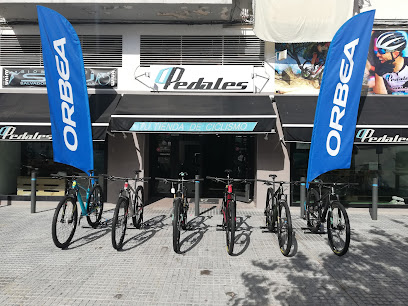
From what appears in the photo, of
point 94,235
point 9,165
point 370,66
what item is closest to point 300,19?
point 370,66

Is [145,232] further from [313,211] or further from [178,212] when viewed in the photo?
[313,211]

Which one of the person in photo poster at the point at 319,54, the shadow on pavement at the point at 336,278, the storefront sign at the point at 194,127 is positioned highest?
the person in photo poster at the point at 319,54

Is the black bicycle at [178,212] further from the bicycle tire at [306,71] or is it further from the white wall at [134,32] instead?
the bicycle tire at [306,71]

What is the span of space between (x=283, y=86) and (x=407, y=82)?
12.1ft

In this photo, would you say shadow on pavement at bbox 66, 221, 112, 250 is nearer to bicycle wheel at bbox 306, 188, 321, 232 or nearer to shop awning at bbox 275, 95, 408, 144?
bicycle wheel at bbox 306, 188, 321, 232

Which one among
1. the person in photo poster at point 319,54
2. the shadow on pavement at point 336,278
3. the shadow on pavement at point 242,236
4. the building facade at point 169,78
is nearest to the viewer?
the shadow on pavement at point 336,278

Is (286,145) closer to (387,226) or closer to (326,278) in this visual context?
(387,226)

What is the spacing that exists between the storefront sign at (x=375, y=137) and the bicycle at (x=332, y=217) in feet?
7.46

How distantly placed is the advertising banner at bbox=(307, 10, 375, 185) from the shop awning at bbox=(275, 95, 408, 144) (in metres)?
0.61

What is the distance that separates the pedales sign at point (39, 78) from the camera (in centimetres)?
891

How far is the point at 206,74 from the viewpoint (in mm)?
8977

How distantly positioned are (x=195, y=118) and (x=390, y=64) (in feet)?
20.4

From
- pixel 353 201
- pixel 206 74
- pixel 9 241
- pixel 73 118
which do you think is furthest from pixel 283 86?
pixel 9 241

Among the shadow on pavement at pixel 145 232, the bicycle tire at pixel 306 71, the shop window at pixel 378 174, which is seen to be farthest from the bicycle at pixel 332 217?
the bicycle tire at pixel 306 71
